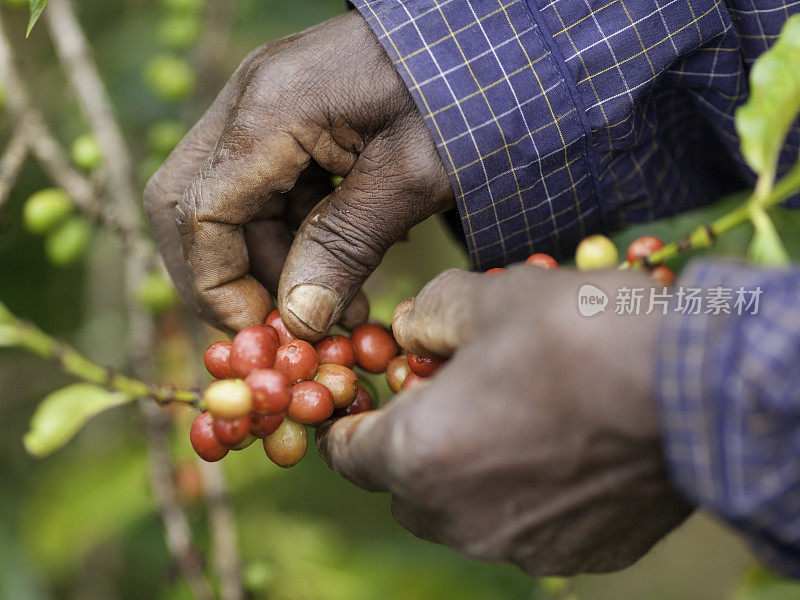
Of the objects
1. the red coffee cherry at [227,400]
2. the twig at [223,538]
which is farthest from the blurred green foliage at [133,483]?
the red coffee cherry at [227,400]

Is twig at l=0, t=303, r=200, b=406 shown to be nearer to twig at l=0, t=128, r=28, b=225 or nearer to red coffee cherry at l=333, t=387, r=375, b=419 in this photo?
red coffee cherry at l=333, t=387, r=375, b=419

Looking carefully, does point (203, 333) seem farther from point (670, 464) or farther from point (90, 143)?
point (670, 464)

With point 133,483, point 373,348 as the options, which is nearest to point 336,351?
point 373,348

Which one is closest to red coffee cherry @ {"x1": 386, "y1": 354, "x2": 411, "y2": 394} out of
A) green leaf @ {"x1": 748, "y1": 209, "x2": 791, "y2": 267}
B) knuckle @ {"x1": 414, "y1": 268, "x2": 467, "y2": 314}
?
knuckle @ {"x1": 414, "y1": 268, "x2": 467, "y2": 314}

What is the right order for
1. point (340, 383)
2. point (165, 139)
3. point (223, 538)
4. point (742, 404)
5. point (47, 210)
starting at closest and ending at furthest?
point (742, 404) < point (340, 383) < point (223, 538) < point (47, 210) < point (165, 139)

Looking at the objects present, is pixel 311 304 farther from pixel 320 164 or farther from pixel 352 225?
pixel 320 164

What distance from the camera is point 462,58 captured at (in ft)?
4.97

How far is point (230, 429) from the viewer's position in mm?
1280

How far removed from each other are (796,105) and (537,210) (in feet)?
2.18

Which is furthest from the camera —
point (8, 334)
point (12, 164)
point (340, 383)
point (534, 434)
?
point (12, 164)

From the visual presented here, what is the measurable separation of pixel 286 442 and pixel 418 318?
1.32 feet

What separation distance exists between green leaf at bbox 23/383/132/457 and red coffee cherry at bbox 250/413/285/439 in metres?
0.27

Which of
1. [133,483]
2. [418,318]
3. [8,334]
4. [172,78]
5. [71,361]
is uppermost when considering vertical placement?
[172,78]

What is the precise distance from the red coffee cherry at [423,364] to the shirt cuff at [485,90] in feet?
1.28
